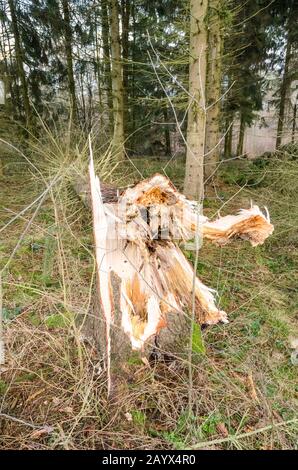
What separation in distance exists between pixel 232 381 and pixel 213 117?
6.30 m

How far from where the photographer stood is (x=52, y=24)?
30.6 feet

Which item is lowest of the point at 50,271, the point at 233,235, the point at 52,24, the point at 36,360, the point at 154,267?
the point at 36,360

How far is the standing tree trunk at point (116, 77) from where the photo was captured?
274 inches

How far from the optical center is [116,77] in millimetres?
7438

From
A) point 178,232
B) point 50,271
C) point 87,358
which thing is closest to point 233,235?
point 178,232

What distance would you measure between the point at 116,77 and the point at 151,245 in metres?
6.43

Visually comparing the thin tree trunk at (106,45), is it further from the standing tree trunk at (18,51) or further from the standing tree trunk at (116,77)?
the standing tree trunk at (18,51)

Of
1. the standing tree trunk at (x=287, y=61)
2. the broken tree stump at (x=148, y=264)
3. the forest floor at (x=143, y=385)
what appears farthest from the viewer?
the standing tree trunk at (x=287, y=61)

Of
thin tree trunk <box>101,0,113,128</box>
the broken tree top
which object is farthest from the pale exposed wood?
thin tree trunk <box>101,0,113,128</box>

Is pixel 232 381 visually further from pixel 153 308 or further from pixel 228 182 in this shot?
pixel 228 182

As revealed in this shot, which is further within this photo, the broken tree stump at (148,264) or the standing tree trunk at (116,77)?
the standing tree trunk at (116,77)

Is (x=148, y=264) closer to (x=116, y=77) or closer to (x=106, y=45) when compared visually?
(x=116, y=77)

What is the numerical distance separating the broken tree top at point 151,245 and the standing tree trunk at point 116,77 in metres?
4.80

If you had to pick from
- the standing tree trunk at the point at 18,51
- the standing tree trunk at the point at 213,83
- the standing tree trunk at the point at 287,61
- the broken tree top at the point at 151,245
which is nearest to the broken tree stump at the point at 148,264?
the broken tree top at the point at 151,245
